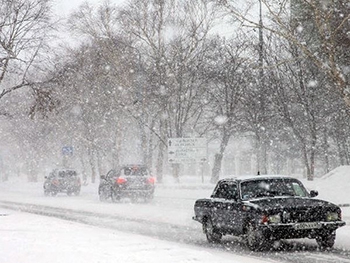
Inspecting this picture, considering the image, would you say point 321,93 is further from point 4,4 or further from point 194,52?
point 4,4

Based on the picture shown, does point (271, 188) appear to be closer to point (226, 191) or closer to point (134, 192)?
point (226, 191)

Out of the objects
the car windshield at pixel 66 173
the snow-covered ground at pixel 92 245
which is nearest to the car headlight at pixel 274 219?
the snow-covered ground at pixel 92 245

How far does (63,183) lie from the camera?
3922cm

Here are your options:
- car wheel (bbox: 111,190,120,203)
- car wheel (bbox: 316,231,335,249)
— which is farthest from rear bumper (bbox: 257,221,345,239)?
car wheel (bbox: 111,190,120,203)

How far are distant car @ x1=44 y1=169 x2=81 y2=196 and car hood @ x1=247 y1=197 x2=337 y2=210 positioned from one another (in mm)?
28036

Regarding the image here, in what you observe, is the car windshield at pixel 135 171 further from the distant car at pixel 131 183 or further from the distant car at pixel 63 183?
the distant car at pixel 63 183

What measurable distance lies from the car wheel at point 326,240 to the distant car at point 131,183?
1693 centimetres

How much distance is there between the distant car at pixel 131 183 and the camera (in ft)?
93.6

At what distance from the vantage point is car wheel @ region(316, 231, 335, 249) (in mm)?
12009

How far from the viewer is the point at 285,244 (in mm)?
12984

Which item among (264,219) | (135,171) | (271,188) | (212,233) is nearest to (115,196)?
(135,171)

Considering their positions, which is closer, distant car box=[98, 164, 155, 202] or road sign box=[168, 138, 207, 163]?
distant car box=[98, 164, 155, 202]

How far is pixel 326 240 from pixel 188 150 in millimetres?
24813

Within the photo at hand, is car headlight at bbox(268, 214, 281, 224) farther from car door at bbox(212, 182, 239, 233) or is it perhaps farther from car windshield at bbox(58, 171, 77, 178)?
→ car windshield at bbox(58, 171, 77, 178)
